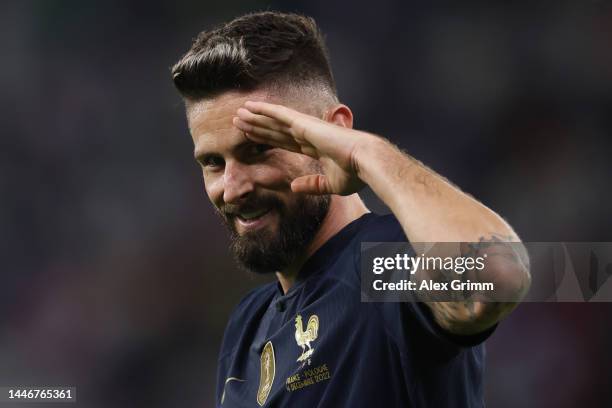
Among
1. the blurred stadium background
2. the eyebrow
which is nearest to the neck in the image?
the eyebrow

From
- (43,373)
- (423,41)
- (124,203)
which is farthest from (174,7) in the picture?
(43,373)

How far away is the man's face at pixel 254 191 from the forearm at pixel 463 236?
2.21 ft

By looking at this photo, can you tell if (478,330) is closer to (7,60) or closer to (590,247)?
(590,247)

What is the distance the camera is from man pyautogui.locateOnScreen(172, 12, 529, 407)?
61.0 inches

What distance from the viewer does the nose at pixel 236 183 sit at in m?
2.19

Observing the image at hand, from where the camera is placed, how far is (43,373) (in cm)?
548

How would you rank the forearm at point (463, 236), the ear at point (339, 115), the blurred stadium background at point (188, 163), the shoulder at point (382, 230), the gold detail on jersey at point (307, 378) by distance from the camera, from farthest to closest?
the blurred stadium background at point (188, 163), the ear at point (339, 115), the gold detail on jersey at point (307, 378), the shoulder at point (382, 230), the forearm at point (463, 236)

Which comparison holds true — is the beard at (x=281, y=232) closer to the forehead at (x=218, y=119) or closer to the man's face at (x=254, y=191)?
the man's face at (x=254, y=191)

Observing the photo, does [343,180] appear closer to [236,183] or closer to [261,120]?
[261,120]

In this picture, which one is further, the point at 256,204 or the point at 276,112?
the point at 256,204

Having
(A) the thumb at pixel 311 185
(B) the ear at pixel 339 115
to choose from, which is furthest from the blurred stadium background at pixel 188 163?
(A) the thumb at pixel 311 185

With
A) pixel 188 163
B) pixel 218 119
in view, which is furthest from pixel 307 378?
pixel 188 163

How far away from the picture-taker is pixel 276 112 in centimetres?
192

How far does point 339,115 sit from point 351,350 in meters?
0.90
